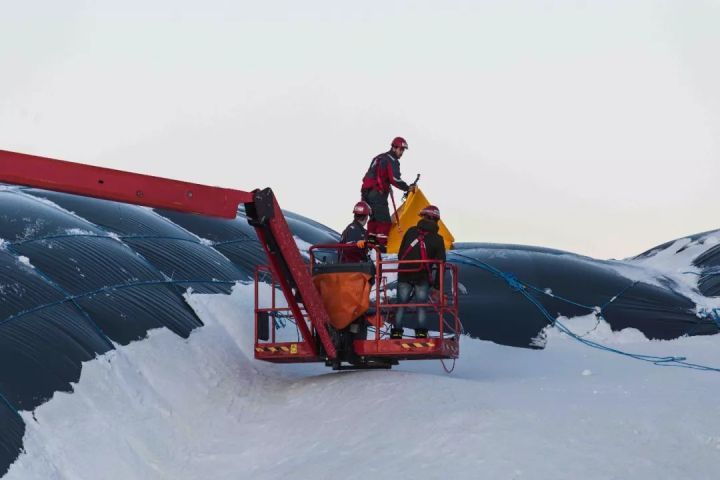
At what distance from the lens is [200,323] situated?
14.9 m

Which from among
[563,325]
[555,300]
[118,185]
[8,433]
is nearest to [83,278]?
[118,185]

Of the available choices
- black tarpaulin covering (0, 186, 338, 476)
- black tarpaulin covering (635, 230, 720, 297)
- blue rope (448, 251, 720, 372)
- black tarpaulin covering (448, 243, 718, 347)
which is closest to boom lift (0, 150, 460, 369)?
black tarpaulin covering (0, 186, 338, 476)

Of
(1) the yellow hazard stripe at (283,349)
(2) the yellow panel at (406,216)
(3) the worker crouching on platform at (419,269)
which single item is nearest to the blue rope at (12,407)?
(1) the yellow hazard stripe at (283,349)

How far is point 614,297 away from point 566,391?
19.4 feet

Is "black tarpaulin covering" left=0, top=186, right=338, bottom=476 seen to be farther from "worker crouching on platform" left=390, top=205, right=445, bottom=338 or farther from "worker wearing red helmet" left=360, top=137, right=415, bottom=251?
"worker crouching on platform" left=390, top=205, right=445, bottom=338

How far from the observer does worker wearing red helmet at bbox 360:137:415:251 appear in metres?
16.4

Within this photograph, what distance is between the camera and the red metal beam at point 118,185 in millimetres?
10719

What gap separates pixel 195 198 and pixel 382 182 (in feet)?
15.4

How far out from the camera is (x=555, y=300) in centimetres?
1880

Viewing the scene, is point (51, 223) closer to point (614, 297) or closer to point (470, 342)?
point (470, 342)

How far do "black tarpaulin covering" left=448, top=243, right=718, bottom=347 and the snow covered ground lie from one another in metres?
2.84

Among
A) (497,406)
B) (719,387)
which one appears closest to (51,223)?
(497,406)

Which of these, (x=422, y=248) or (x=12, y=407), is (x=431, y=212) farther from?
(x=12, y=407)

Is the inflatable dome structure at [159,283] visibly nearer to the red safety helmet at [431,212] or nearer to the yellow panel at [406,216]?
the yellow panel at [406,216]
